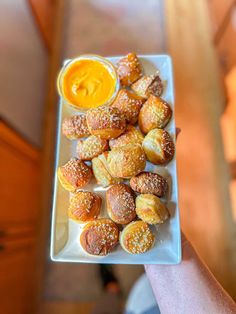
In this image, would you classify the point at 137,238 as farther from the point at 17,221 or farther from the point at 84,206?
the point at 17,221

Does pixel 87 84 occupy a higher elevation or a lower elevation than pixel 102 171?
higher

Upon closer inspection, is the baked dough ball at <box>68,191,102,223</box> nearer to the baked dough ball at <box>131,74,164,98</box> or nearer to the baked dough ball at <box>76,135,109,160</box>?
the baked dough ball at <box>76,135,109,160</box>

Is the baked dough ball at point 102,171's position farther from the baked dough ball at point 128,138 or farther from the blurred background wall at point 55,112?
the blurred background wall at point 55,112

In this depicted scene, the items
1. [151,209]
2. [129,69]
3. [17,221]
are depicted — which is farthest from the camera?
[17,221]

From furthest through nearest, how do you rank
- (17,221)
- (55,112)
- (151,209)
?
(55,112) → (17,221) → (151,209)

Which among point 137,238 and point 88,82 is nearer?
point 137,238

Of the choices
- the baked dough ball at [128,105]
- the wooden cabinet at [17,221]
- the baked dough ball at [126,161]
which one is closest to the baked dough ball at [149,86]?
the baked dough ball at [128,105]

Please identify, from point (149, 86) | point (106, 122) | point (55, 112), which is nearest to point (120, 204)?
point (106, 122)

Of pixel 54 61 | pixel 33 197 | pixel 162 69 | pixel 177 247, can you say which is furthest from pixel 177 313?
pixel 54 61

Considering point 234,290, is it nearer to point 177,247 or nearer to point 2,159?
point 177,247
